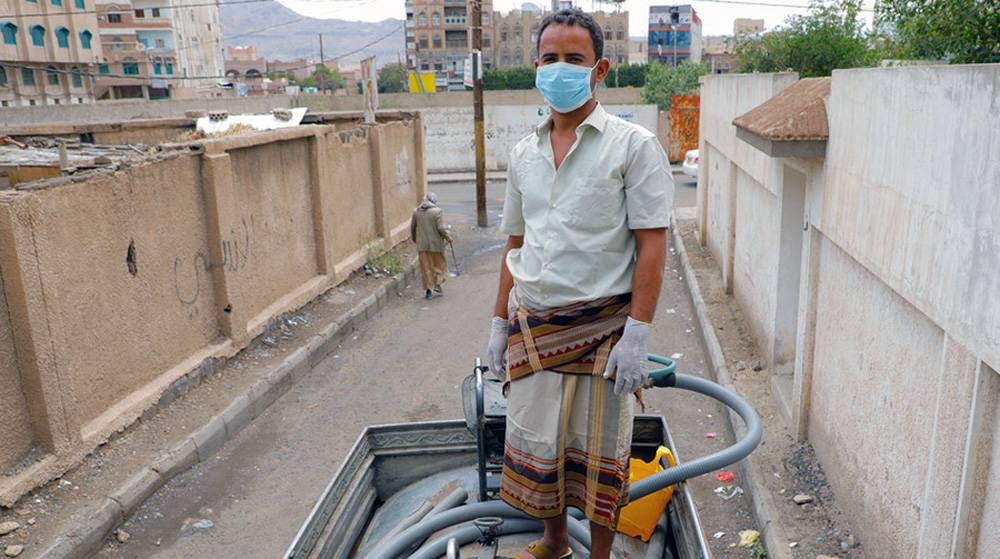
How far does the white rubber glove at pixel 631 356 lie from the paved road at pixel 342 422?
126 inches

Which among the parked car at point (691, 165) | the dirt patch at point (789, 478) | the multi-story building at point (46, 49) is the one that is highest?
the multi-story building at point (46, 49)

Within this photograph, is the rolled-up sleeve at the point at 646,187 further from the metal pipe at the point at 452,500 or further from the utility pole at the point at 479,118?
the utility pole at the point at 479,118

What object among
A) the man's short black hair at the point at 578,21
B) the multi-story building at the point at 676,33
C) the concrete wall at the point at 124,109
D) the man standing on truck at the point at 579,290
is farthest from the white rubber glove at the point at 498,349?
the multi-story building at the point at 676,33

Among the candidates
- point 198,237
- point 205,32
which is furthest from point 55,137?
point 205,32

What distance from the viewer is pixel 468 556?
303 centimetres

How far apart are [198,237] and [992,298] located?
730cm

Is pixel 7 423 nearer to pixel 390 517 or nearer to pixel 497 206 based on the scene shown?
pixel 390 517

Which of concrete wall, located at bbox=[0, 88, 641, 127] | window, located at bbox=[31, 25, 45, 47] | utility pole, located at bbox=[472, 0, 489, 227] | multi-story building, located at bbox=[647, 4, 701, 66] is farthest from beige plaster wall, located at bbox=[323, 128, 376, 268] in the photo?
multi-story building, located at bbox=[647, 4, 701, 66]

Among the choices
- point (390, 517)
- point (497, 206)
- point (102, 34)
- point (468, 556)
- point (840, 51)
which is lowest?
point (497, 206)

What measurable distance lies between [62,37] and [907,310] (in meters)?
57.2

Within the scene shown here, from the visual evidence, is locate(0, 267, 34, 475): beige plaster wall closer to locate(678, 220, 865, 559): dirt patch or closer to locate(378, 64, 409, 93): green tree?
locate(678, 220, 865, 559): dirt patch

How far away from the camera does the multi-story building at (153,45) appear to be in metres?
66.1

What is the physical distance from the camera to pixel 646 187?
9.18ft

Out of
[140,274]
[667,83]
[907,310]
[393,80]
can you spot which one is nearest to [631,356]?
[907,310]
